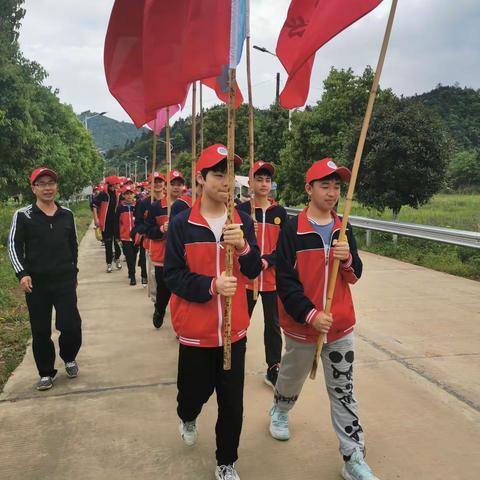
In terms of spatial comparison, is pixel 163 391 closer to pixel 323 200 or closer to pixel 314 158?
pixel 323 200

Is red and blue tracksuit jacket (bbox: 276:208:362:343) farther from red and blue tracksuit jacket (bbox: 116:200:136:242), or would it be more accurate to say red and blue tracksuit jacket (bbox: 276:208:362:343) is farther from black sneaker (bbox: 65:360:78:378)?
red and blue tracksuit jacket (bbox: 116:200:136:242)

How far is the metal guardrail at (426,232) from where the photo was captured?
28.2 feet

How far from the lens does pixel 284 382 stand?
326 cm

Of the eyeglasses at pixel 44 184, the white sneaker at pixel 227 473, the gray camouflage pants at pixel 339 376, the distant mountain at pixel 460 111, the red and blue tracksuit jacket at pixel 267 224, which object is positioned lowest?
the white sneaker at pixel 227 473

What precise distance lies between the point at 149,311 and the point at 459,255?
20.0 feet

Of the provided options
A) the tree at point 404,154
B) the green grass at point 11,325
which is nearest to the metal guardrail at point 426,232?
the tree at point 404,154

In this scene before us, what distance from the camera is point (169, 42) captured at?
3539mm

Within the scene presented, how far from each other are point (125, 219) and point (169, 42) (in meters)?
6.44

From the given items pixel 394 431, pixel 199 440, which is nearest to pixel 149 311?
pixel 199 440

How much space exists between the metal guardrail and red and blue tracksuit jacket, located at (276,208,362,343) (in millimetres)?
6291

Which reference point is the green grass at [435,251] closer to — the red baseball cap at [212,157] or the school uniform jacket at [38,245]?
the school uniform jacket at [38,245]

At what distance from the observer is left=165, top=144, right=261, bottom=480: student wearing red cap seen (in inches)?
111

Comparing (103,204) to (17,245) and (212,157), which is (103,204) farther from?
(212,157)

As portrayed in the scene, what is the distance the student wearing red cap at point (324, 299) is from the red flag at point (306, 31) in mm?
695
